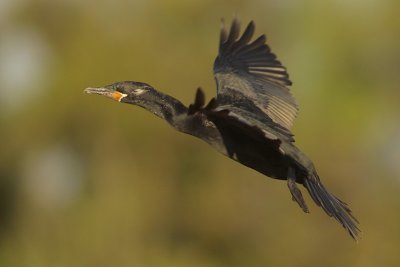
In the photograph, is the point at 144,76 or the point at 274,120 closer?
the point at 274,120

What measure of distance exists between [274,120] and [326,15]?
61.1 ft

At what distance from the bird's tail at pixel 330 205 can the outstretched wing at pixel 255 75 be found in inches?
44.1

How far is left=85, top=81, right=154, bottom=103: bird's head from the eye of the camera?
11039mm

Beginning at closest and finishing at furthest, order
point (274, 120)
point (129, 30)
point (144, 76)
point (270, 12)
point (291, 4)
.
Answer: point (274, 120) → point (144, 76) → point (129, 30) → point (270, 12) → point (291, 4)

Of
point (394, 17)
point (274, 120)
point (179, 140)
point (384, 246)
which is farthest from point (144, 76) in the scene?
point (274, 120)

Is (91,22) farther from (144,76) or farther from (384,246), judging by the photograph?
(384,246)

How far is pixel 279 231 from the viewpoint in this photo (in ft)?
76.7

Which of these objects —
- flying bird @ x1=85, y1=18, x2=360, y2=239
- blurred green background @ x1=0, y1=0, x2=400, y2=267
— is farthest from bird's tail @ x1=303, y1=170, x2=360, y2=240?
blurred green background @ x1=0, y1=0, x2=400, y2=267

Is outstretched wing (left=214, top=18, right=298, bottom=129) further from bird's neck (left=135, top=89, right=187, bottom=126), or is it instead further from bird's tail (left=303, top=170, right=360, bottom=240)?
bird's tail (left=303, top=170, right=360, bottom=240)

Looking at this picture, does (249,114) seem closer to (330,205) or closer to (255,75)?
(330,205)

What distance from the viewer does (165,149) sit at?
23594mm

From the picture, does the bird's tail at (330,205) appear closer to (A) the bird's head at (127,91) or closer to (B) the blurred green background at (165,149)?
(A) the bird's head at (127,91)

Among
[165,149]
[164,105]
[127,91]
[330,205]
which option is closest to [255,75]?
[127,91]

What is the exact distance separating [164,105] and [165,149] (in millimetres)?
12920
